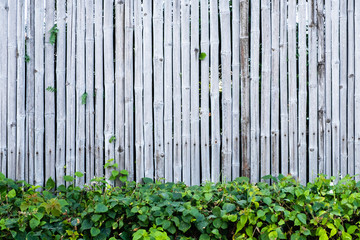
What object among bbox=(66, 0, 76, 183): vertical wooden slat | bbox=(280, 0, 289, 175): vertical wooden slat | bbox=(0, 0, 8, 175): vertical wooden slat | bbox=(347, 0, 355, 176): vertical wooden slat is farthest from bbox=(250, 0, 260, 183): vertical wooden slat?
bbox=(0, 0, 8, 175): vertical wooden slat

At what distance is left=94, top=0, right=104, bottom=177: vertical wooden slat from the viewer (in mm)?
3432

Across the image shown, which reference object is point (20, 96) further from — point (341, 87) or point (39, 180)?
point (341, 87)

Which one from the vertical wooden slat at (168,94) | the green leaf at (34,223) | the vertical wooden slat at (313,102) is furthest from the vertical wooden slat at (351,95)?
the green leaf at (34,223)

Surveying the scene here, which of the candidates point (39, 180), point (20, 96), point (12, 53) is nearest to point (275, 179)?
point (39, 180)

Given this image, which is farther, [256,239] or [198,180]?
[198,180]

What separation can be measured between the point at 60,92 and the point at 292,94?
2.17 metres

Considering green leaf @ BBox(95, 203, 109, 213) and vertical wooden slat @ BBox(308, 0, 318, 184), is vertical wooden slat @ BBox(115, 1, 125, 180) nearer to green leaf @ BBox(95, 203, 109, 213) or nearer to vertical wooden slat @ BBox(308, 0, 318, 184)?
green leaf @ BBox(95, 203, 109, 213)

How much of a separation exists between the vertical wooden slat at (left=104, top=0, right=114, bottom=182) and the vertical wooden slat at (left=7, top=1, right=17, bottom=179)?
34.4 inches

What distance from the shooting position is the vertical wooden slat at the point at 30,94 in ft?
11.4

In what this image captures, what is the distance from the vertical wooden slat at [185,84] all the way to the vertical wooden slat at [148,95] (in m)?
0.30

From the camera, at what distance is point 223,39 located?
342 centimetres

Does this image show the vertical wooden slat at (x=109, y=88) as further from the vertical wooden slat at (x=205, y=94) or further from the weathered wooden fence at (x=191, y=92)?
the vertical wooden slat at (x=205, y=94)

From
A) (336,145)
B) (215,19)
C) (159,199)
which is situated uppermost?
(215,19)

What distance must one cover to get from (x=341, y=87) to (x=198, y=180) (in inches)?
63.0
